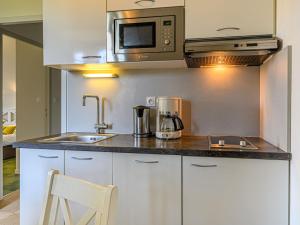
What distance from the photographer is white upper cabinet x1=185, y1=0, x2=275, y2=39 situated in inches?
68.7

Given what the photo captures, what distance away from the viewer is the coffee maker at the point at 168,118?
6.51 feet

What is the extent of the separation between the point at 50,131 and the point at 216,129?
12.8 feet

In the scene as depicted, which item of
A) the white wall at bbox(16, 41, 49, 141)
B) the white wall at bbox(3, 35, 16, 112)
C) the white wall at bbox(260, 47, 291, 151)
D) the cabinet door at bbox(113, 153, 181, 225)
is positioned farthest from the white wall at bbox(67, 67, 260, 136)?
the white wall at bbox(3, 35, 16, 112)

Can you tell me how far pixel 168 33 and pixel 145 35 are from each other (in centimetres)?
18

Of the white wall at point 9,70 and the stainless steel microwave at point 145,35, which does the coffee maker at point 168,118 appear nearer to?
the stainless steel microwave at point 145,35

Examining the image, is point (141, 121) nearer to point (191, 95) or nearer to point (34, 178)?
point (191, 95)

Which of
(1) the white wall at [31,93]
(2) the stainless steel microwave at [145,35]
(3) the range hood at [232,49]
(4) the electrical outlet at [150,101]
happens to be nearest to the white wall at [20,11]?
(2) the stainless steel microwave at [145,35]

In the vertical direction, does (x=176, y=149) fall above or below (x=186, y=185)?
above

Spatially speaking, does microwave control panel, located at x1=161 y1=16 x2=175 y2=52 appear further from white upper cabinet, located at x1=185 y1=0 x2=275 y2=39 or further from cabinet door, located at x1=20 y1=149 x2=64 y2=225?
cabinet door, located at x1=20 y1=149 x2=64 y2=225

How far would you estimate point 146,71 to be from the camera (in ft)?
7.56

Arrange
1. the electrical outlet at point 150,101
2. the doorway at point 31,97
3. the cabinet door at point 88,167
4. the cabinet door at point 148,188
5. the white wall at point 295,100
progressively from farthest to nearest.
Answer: the doorway at point 31,97, the electrical outlet at point 150,101, the cabinet door at point 88,167, the cabinet door at point 148,188, the white wall at point 295,100

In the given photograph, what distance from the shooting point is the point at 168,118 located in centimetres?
200

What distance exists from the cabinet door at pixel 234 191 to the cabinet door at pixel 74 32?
1.16 meters

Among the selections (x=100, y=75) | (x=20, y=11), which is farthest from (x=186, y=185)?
(x=20, y=11)
